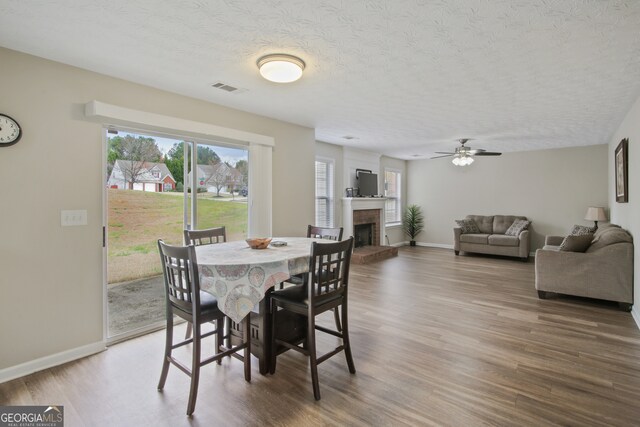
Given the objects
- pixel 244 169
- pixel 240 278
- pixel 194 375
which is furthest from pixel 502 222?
pixel 194 375

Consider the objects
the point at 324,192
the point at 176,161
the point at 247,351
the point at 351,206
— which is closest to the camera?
the point at 247,351

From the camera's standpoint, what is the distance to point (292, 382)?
2303 mm

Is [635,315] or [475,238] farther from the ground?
[475,238]

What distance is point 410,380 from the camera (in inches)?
91.0

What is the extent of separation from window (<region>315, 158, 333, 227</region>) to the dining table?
3.78 metres

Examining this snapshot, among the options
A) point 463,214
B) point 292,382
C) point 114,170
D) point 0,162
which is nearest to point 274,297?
point 292,382

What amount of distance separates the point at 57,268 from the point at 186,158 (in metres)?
1.50

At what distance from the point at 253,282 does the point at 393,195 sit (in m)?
7.14

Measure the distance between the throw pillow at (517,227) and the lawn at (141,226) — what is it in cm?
629

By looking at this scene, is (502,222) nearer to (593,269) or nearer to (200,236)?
(593,269)

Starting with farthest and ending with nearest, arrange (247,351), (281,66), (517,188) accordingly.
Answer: (517,188), (281,66), (247,351)

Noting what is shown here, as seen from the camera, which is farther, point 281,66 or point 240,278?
point 281,66

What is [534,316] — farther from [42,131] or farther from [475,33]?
[42,131]

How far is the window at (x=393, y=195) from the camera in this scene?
852 centimetres
